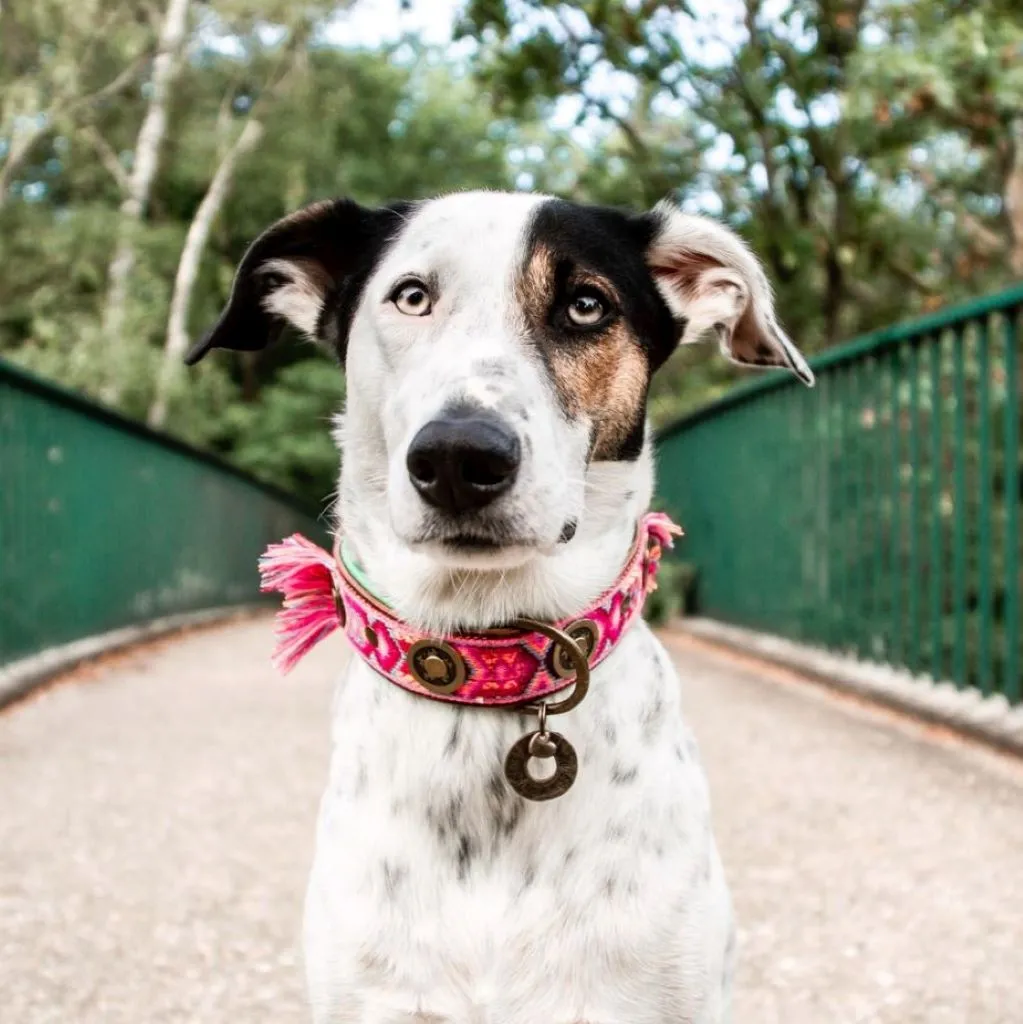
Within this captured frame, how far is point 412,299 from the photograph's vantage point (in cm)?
213

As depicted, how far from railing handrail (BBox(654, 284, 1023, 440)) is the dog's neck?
123 inches

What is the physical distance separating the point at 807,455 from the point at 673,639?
241 centimetres

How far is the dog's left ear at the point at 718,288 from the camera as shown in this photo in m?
2.38

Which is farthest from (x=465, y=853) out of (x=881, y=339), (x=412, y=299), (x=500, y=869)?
(x=881, y=339)

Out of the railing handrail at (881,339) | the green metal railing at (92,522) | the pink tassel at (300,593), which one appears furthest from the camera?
the green metal railing at (92,522)

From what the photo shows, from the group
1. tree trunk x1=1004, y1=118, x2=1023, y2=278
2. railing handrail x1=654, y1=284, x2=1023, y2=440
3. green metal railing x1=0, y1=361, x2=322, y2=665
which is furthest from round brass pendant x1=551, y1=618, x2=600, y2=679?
tree trunk x1=1004, y1=118, x2=1023, y2=278

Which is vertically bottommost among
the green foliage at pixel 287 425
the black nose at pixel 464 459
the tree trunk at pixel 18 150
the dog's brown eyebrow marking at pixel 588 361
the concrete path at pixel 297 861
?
the green foliage at pixel 287 425

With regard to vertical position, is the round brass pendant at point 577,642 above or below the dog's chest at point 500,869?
above

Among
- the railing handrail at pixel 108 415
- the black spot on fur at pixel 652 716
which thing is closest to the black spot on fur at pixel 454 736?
the black spot on fur at pixel 652 716

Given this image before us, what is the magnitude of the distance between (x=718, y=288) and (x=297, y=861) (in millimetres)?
2120

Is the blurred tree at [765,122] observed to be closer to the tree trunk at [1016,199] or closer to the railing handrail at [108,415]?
the tree trunk at [1016,199]

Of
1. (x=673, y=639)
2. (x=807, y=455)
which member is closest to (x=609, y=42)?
(x=807, y=455)

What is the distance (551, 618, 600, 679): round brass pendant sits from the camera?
1.96 m

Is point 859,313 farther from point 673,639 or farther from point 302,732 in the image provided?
point 302,732
